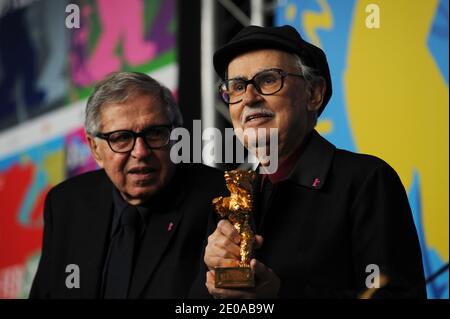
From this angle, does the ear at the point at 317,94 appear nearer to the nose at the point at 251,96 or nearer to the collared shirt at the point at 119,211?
the nose at the point at 251,96

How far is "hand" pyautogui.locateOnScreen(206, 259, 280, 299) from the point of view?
6.24 feet

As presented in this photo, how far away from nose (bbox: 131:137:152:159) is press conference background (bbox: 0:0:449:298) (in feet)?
4.21

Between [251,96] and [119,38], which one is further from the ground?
[119,38]

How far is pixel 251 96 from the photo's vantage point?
2164 millimetres

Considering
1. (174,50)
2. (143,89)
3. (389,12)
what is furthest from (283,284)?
(174,50)

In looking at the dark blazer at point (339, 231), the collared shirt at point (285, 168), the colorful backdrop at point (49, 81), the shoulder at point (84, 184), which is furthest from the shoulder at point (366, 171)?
the colorful backdrop at point (49, 81)

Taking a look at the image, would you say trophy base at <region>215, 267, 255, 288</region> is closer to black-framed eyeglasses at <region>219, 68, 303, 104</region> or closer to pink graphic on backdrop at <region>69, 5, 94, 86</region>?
black-framed eyeglasses at <region>219, 68, 303, 104</region>

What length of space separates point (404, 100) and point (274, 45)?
1.45 metres

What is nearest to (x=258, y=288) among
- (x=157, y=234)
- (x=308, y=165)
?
(x=308, y=165)

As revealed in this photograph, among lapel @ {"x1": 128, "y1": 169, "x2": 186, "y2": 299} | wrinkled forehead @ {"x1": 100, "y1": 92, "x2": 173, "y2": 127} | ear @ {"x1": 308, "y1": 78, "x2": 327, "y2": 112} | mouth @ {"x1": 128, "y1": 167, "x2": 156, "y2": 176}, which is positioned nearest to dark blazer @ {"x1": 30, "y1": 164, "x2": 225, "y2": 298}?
lapel @ {"x1": 128, "y1": 169, "x2": 186, "y2": 299}

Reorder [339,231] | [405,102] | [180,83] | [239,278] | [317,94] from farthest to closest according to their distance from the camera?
1. [180,83]
2. [405,102]
3. [317,94]
4. [339,231]
5. [239,278]

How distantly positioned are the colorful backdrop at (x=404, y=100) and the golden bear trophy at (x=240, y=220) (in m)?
1.64

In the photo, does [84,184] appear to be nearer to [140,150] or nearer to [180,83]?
[140,150]

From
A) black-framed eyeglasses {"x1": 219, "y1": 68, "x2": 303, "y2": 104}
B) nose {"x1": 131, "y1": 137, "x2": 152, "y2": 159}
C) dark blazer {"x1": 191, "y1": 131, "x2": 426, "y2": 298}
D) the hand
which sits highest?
black-framed eyeglasses {"x1": 219, "y1": 68, "x2": 303, "y2": 104}
